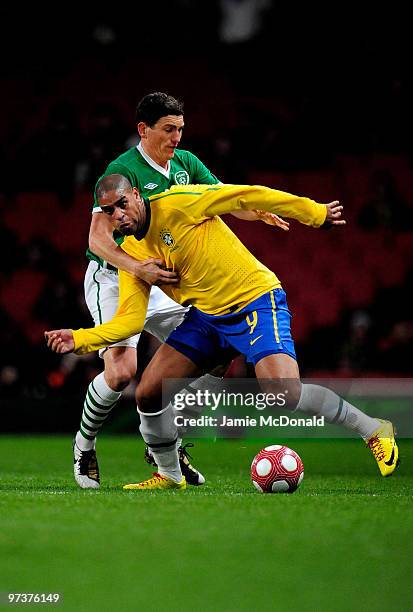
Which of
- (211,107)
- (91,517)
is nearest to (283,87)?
(211,107)

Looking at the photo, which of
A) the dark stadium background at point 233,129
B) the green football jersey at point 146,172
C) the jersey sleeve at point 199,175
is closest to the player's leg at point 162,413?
the green football jersey at point 146,172

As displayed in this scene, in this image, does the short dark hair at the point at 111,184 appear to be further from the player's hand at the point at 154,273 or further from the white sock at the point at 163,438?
the white sock at the point at 163,438

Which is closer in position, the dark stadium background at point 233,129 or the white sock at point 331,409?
the white sock at point 331,409

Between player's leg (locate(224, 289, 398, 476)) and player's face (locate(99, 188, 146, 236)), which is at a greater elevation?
player's face (locate(99, 188, 146, 236))

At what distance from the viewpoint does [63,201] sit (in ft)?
51.9

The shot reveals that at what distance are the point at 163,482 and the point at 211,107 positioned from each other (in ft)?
35.2

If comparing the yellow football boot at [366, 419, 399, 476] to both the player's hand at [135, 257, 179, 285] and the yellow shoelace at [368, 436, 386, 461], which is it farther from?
the player's hand at [135, 257, 179, 285]

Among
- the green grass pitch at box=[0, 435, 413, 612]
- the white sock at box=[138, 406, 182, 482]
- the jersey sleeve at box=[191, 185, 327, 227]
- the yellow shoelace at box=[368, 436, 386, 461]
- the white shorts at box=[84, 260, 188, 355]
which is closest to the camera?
the green grass pitch at box=[0, 435, 413, 612]

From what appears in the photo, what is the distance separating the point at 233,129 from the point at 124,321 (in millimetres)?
10227

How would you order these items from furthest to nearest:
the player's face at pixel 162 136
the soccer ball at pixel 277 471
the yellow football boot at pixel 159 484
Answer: the player's face at pixel 162 136
the yellow football boot at pixel 159 484
the soccer ball at pixel 277 471

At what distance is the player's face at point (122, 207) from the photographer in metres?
5.76

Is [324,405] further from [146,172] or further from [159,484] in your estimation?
[146,172]

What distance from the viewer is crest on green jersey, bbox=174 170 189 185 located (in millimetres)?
6770

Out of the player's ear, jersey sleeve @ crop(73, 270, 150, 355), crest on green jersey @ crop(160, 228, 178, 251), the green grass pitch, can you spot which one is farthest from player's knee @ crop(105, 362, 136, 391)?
the player's ear
